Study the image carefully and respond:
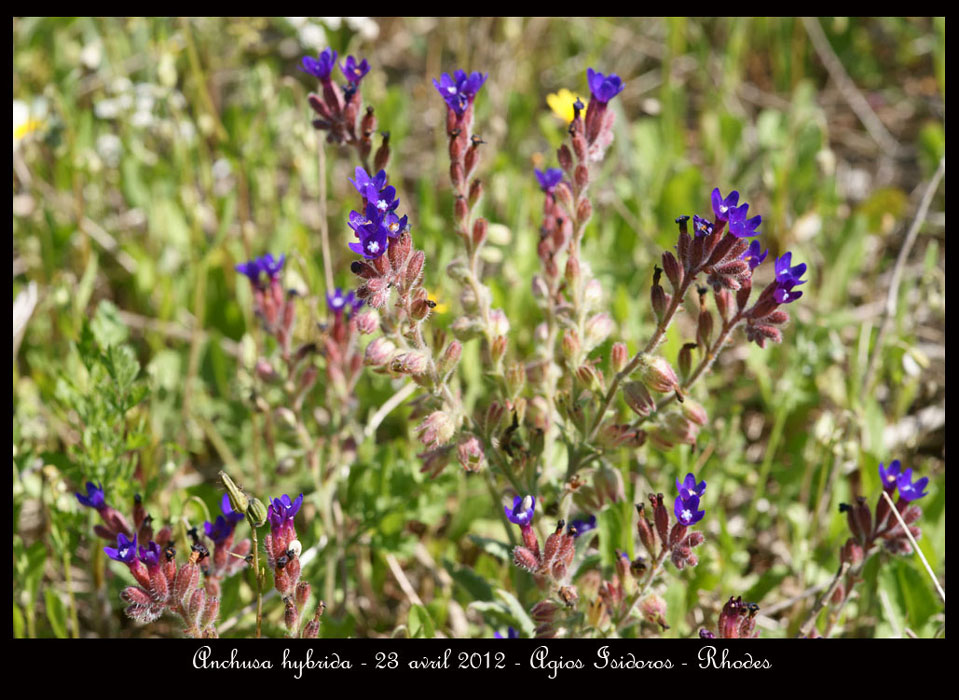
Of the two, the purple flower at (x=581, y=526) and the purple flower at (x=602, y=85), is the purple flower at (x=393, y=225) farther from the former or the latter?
the purple flower at (x=581, y=526)

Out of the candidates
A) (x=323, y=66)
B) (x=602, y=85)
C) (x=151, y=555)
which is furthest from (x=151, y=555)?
(x=602, y=85)

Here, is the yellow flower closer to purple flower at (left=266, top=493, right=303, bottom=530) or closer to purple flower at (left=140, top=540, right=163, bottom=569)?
purple flower at (left=266, top=493, right=303, bottom=530)

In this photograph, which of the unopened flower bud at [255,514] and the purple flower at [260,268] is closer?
the unopened flower bud at [255,514]

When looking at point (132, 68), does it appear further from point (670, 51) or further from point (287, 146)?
point (670, 51)

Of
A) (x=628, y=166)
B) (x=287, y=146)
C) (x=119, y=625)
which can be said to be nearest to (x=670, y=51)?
(x=628, y=166)

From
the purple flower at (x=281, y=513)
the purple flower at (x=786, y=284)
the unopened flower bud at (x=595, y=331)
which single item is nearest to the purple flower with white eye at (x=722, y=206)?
the purple flower at (x=786, y=284)

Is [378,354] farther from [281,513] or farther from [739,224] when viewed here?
[739,224]
